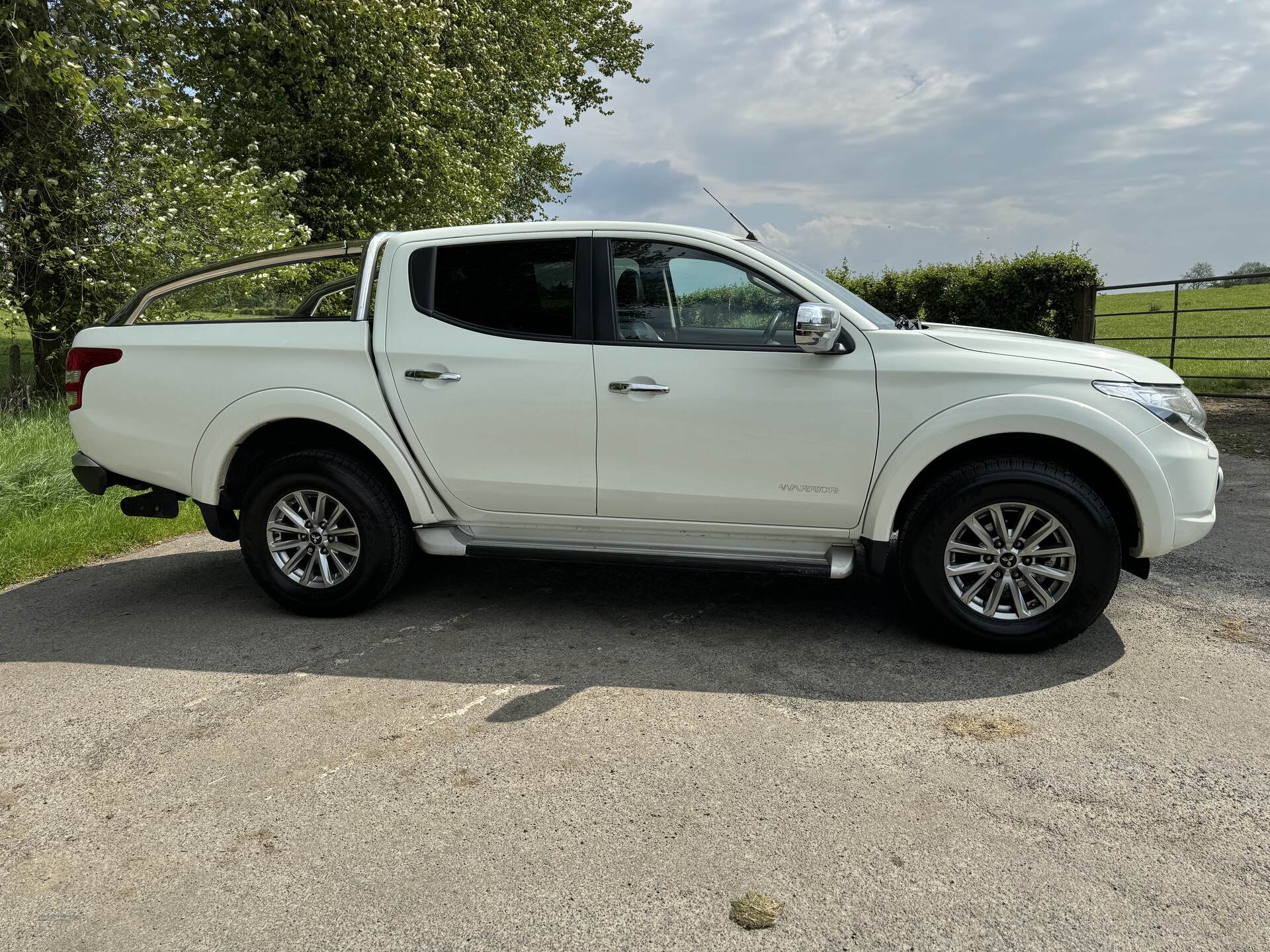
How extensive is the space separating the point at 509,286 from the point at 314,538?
1.64m

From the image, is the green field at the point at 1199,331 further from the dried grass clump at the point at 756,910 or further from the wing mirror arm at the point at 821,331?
the dried grass clump at the point at 756,910

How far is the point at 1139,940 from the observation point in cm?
224

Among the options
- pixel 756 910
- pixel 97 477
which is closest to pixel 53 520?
pixel 97 477

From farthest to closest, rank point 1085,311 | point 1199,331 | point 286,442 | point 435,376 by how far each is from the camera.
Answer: point 1199,331 < point 1085,311 < point 286,442 < point 435,376

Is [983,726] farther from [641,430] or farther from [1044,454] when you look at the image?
[641,430]

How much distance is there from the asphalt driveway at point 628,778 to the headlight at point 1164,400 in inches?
41.1

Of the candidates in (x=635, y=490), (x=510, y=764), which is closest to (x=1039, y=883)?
(x=510, y=764)

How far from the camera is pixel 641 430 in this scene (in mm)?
4219

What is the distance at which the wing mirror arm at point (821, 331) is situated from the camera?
3.76 meters

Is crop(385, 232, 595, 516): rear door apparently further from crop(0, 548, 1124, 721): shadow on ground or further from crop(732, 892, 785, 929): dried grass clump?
crop(732, 892, 785, 929): dried grass clump

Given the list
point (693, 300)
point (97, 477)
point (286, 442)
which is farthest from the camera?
point (97, 477)

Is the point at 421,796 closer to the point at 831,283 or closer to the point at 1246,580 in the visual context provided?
the point at 831,283

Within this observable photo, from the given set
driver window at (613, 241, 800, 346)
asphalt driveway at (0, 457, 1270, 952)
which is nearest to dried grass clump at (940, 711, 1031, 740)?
asphalt driveway at (0, 457, 1270, 952)

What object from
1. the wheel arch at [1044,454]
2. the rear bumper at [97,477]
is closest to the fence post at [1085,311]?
the wheel arch at [1044,454]
